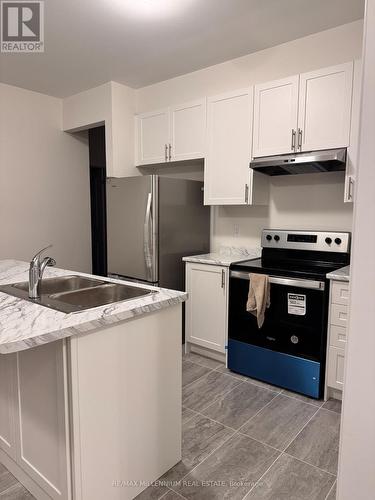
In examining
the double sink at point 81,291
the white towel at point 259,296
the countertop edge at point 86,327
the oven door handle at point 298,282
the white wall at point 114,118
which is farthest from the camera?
the white wall at point 114,118

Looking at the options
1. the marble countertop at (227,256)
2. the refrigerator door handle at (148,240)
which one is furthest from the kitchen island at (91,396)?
the refrigerator door handle at (148,240)

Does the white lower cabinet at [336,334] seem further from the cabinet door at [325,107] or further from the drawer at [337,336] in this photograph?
the cabinet door at [325,107]

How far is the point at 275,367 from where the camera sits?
2557mm

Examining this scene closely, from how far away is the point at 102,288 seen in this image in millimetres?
1965

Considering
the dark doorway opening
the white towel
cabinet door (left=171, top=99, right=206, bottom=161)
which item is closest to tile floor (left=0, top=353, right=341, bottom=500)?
the white towel

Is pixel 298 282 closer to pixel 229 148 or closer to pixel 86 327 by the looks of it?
pixel 229 148

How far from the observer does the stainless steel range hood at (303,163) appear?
2.33 meters

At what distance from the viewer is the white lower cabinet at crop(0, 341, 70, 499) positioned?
130 cm

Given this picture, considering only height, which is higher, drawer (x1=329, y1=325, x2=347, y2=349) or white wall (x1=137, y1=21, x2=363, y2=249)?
white wall (x1=137, y1=21, x2=363, y2=249)

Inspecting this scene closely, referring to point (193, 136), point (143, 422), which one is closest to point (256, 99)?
point (193, 136)

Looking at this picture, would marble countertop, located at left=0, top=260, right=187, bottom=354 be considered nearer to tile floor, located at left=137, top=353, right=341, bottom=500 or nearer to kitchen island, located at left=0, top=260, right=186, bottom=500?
kitchen island, located at left=0, top=260, right=186, bottom=500

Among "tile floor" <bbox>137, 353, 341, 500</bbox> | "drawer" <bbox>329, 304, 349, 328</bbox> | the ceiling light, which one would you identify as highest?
the ceiling light

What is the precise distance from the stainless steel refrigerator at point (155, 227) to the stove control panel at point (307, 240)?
2.47 feet

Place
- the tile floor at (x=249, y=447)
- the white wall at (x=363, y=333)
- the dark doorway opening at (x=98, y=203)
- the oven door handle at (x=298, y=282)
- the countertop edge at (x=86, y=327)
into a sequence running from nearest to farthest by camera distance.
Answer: the white wall at (x=363, y=333) < the countertop edge at (x=86, y=327) < the tile floor at (x=249, y=447) < the oven door handle at (x=298, y=282) < the dark doorway opening at (x=98, y=203)
